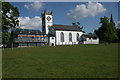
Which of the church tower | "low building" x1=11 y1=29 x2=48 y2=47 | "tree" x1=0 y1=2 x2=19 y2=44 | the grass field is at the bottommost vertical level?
the grass field

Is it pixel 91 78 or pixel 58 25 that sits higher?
pixel 58 25

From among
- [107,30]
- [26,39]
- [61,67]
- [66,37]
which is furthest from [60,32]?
[61,67]

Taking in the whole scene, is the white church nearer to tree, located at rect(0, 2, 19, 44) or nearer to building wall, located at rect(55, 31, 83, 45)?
building wall, located at rect(55, 31, 83, 45)

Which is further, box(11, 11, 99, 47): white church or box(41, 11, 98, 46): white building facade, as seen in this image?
box(41, 11, 98, 46): white building facade

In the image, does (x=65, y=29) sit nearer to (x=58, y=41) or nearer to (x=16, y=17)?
(x=58, y=41)

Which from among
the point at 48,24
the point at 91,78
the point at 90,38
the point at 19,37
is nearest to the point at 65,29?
the point at 48,24

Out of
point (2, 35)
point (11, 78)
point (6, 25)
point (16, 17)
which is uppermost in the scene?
point (16, 17)

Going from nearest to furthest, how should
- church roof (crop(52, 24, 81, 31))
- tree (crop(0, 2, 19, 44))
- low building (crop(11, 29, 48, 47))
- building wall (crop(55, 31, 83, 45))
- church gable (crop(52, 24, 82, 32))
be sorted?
1. tree (crop(0, 2, 19, 44))
2. low building (crop(11, 29, 48, 47))
3. building wall (crop(55, 31, 83, 45))
4. church gable (crop(52, 24, 82, 32))
5. church roof (crop(52, 24, 81, 31))

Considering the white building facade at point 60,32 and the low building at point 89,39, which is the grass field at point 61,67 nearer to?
the white building facade at point 60,32

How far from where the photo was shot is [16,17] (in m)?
30.7

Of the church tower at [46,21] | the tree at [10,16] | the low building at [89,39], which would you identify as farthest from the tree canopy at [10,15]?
the low building at [89,39]

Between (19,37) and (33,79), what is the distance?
50.7 meters

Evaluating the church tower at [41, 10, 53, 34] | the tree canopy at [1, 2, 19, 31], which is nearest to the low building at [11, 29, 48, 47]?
the church tower at [41, 10, 53, 34]

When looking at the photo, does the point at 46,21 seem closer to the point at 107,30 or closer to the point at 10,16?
the point at 107,30
